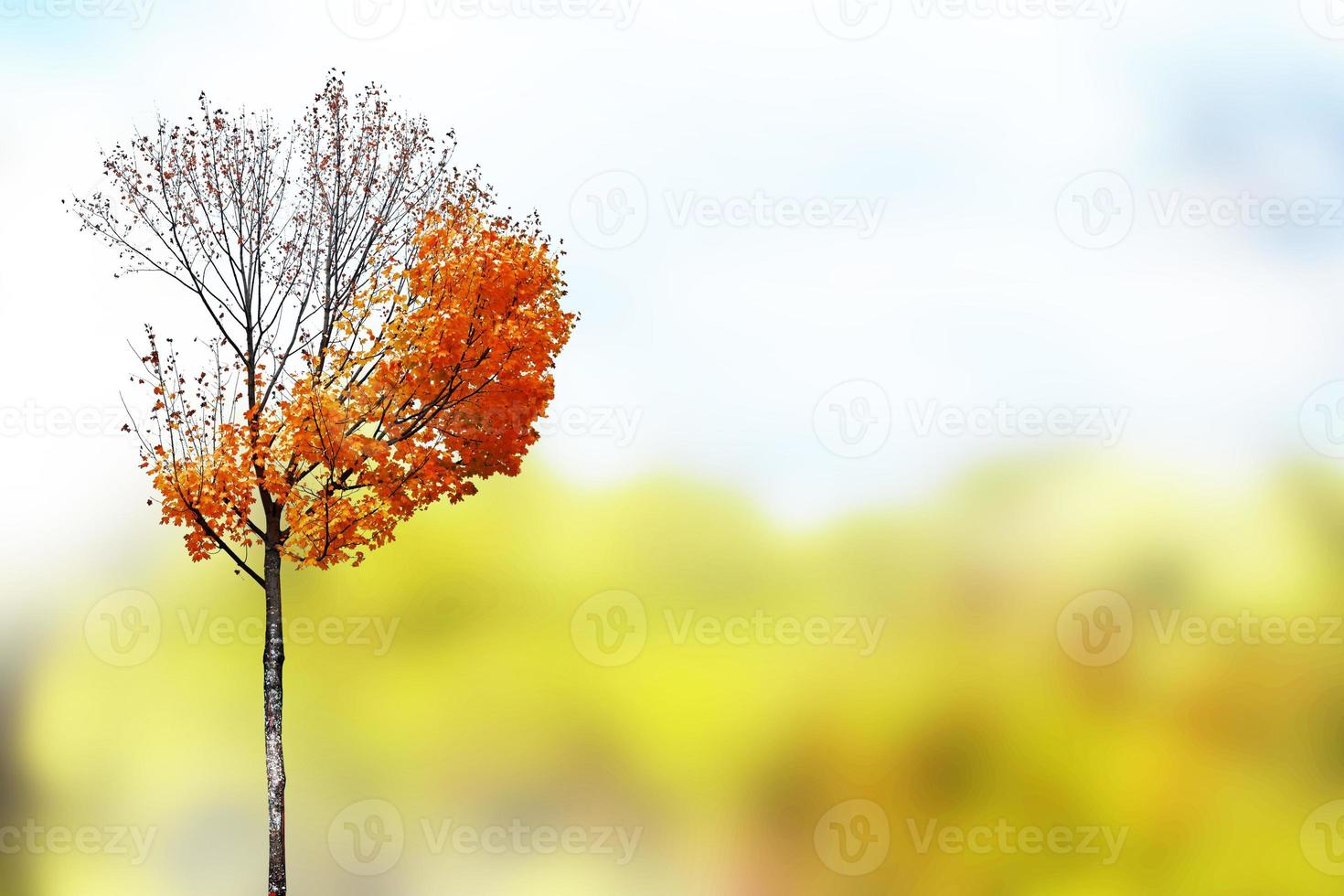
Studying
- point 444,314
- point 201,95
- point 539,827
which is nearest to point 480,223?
point 444,314

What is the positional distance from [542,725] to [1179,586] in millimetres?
7794

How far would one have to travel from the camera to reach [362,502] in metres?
10.4

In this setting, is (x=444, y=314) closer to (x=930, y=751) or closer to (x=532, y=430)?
(x=532, y=430)

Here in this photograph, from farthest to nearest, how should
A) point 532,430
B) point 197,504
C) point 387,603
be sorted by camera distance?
1. point 387,603
2. point 532,430
3. point 197,504
